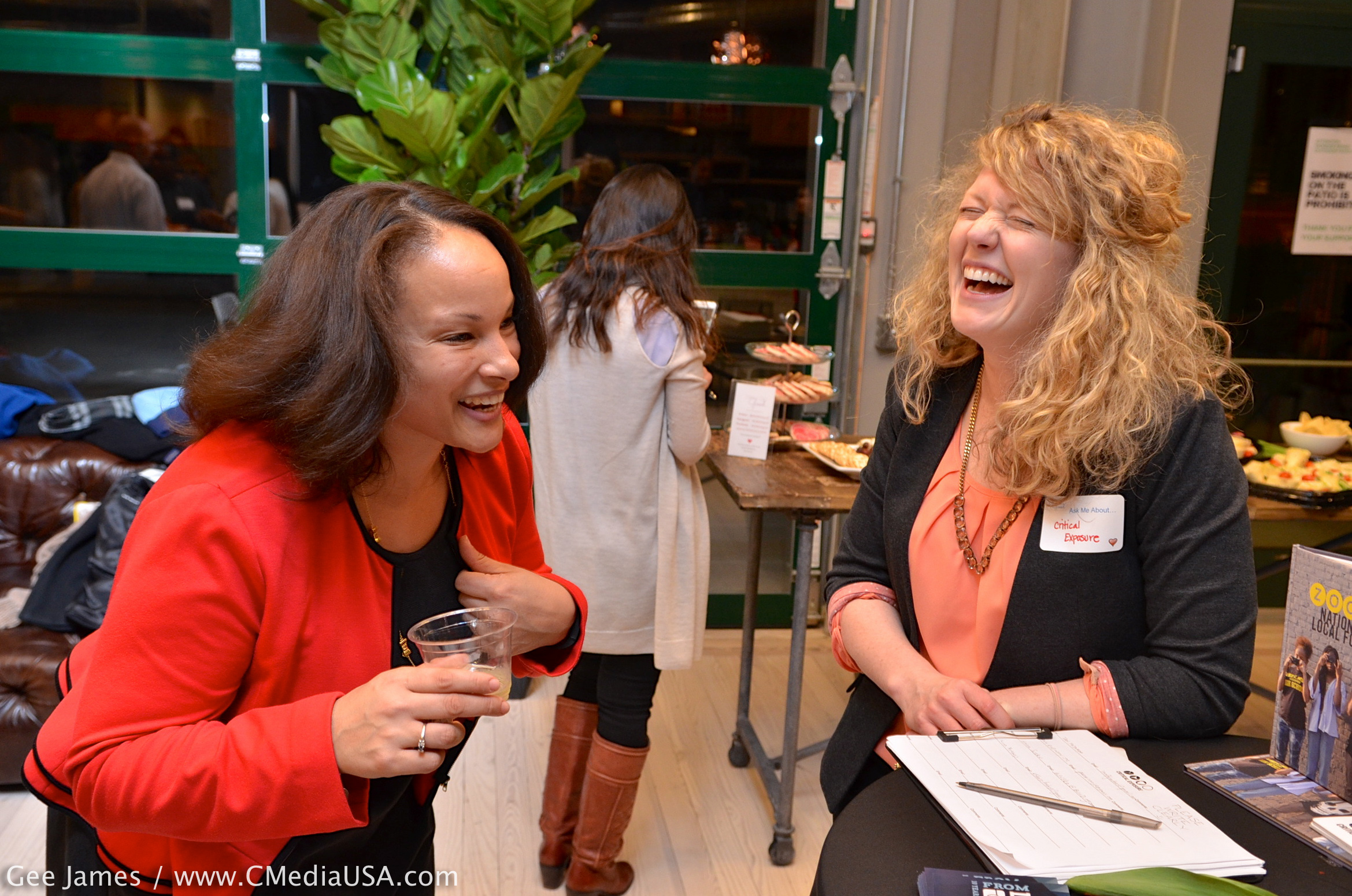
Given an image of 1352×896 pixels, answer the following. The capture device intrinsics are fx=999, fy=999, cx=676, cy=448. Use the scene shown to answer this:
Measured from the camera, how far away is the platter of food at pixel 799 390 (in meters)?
3.37

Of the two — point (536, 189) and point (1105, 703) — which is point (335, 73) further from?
point (1105, 703)

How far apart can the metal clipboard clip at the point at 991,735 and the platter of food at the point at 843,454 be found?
158 cm

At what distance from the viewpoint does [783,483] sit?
2.83m

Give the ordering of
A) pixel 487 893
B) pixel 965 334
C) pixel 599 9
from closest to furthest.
Result: pixel 965 334 < pixel 487 893 < pixel 599 9

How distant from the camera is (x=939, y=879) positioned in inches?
38.1

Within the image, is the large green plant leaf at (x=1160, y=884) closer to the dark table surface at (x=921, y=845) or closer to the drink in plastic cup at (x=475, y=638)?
the dark table surface at (x=921, y=845)

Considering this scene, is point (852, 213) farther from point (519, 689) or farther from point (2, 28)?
point (2, 28)

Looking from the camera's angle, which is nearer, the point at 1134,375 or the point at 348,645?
the point at 348,645

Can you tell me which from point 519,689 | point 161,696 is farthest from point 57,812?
point 519,689

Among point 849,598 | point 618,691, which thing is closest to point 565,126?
point 618,691

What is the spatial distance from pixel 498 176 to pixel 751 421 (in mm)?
1322

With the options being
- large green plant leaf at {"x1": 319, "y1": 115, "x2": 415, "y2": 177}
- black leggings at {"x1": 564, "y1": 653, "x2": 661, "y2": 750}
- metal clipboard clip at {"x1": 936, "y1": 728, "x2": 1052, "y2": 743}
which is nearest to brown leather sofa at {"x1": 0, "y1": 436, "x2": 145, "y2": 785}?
large green plant leaf at {"x1": 319, "y1": 115, "x2": 415, "y2": 177}

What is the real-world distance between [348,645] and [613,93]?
3.35 m

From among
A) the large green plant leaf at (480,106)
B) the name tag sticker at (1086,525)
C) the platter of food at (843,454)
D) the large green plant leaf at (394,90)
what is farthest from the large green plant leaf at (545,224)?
the name tag sticker at (1086,525)
